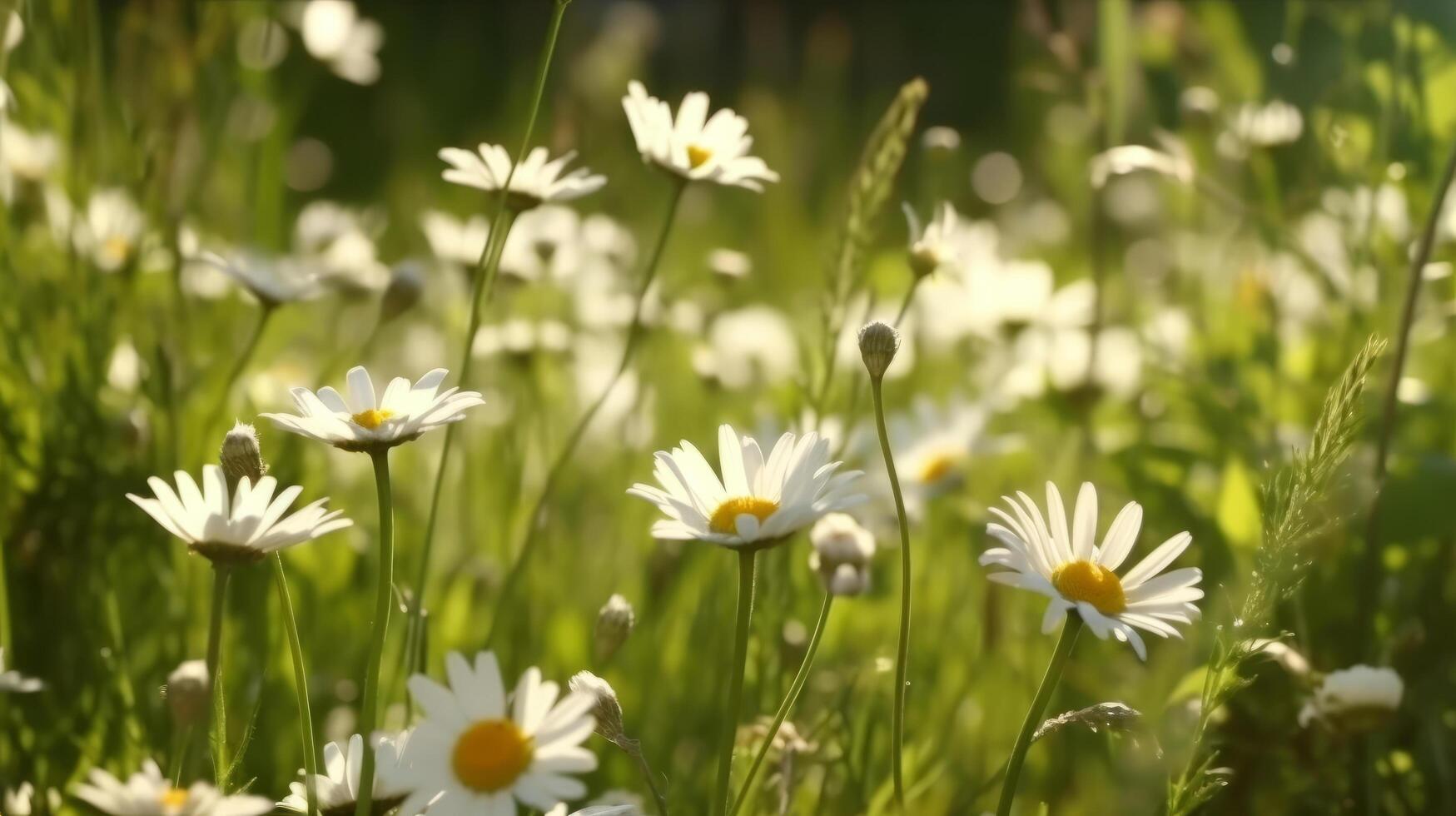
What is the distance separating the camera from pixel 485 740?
1.74 feet

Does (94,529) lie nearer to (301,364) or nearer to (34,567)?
(34,567)

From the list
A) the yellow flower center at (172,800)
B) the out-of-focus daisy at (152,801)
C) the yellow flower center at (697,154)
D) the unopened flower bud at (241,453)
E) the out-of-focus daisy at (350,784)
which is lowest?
the out-of-focus daisy at (350,784)

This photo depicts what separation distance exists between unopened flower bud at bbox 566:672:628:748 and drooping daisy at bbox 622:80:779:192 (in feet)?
0.95

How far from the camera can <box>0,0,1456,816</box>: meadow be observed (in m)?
0.61

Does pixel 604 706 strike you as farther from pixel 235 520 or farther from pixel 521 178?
pixel 521 178

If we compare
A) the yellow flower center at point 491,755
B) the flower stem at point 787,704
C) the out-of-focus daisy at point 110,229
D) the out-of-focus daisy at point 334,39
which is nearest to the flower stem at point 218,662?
the yellow flower center at point 491,755

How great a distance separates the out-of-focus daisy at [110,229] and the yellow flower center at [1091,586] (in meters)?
0.80

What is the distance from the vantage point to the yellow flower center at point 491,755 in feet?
1.72

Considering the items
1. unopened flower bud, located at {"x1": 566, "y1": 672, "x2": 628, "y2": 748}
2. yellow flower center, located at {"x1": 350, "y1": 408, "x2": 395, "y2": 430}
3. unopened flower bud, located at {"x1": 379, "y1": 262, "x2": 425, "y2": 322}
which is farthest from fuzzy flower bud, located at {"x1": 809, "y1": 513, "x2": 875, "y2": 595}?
unopened flower bud, located at {"x1": 379, "y1": 262, "x2": 425, "y2": 322}

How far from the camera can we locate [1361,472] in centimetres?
97

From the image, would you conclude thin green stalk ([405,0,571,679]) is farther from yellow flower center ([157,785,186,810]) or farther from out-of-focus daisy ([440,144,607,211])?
yellow flower center ([157,785,186,810])

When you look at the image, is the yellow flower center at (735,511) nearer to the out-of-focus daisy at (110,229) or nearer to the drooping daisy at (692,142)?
the drooping daisy at (692,142)

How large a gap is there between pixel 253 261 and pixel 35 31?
0.93 feet

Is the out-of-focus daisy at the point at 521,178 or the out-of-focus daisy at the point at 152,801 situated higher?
the out-of-focus daisy at the point at 521,178
